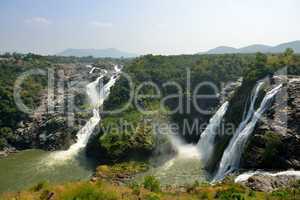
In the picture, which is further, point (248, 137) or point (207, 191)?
point (248, 137)

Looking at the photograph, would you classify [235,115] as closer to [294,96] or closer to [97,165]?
[294,96]

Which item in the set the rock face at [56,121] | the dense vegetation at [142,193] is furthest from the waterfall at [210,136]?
the dense vegetation at [142,193]

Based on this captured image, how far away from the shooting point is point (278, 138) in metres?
30.4

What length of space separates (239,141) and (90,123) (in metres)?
27.0

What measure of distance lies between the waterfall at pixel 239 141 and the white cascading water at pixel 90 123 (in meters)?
21.1

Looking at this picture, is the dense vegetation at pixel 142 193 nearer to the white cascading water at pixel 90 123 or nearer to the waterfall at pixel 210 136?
the waterfall at pixel 210 136

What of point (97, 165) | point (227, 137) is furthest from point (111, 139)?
point (227, 137)

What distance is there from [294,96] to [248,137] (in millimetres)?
5515

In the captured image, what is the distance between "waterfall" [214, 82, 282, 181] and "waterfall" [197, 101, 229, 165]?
637 centimetres

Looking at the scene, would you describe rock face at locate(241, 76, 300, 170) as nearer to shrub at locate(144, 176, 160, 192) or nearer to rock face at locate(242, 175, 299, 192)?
rock face at locate(242, 175, 299, 192)

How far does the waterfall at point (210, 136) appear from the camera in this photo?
44.7m

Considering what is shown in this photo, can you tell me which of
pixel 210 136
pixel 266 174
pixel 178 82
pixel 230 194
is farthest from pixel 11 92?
pixel 230 194

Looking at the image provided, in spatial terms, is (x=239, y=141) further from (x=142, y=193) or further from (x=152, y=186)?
(x=142, y=193)

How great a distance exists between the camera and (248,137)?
3469 centimetres
